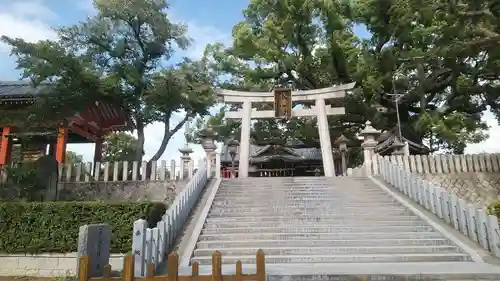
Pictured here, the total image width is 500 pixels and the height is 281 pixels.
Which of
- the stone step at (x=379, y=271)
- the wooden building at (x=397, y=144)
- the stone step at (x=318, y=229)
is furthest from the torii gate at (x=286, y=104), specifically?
the stone step at (x=379, y=271)

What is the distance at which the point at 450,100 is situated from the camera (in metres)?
20.0

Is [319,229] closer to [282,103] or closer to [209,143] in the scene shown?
[209,143]

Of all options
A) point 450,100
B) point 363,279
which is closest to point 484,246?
point 363,279

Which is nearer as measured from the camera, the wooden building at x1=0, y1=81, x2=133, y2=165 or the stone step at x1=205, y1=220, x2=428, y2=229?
the stone step at x1=205, y1=220, x2=428, y2=229

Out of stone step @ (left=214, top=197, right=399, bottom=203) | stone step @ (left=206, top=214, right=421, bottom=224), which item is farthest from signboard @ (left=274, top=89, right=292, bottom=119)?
stone step @ (left=206, top=214, right=421, bottom=224)

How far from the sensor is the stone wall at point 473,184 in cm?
1160

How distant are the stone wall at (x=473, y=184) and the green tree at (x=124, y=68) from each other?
10.4 metres

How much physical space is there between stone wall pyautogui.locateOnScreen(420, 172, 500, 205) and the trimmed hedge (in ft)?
31.7

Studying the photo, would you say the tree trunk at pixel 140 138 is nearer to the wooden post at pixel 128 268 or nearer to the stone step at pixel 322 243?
the stone step at pixel 322 243

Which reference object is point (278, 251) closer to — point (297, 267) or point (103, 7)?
point (297, 267)

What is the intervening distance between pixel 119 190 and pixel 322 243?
8418 millimetres

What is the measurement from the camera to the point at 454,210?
306 inches

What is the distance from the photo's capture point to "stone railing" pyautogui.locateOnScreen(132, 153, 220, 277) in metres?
5.89

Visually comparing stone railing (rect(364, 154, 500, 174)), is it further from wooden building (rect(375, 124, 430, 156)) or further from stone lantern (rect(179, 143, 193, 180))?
stone lantern (rect(179, 143, 193, 180))
